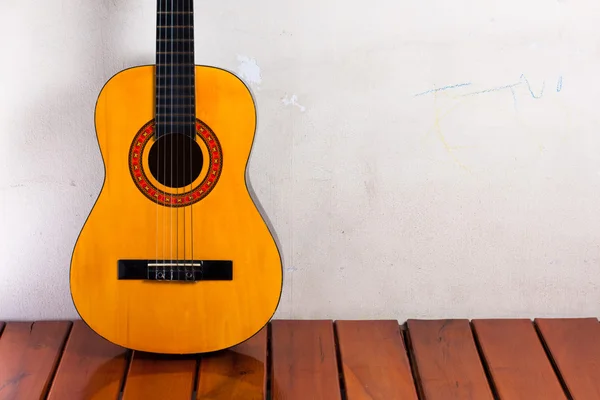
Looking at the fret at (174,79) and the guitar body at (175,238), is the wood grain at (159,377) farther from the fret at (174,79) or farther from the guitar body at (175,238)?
the fret at (174,79)

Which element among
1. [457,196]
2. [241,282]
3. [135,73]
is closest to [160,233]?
[241,282]

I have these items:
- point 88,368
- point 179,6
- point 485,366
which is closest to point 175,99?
point 179,6

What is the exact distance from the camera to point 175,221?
1.55 m

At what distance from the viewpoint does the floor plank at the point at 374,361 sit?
1.55 meters

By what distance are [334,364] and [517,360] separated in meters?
0.37

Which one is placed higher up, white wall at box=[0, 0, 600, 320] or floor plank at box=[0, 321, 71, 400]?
white wall at box=[0, 0, 600, 320]

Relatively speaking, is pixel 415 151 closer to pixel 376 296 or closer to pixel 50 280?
pixel 376 296

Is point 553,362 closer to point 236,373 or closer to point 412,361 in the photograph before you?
point 412,361

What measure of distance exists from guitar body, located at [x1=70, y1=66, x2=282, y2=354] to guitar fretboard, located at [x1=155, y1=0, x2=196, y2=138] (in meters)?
0.02

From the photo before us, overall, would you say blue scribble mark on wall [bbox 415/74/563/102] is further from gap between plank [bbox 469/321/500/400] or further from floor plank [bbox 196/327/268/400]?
floor plank [bbox 196/327/268/400]

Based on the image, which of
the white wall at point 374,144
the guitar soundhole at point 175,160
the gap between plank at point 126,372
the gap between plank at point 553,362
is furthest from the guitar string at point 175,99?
the gap between plank at point 553,362

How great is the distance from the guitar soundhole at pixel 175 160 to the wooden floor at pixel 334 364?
0.36 m

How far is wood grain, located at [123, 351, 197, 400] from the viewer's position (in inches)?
59.4

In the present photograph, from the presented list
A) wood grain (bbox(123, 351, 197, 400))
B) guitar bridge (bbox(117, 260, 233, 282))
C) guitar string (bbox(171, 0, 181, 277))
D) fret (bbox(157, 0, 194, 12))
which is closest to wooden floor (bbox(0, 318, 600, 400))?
wood grain (bbox(123, 351, 197, 400))
